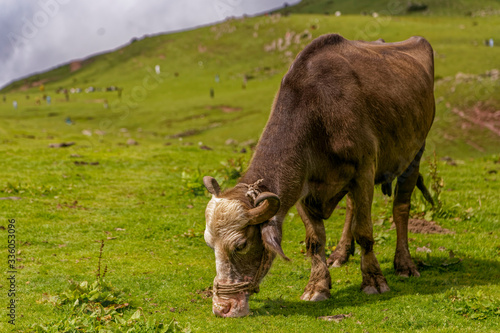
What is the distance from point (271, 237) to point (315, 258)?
8.24 feet

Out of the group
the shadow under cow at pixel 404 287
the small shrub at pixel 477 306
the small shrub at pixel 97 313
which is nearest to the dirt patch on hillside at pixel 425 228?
the shadow under cow at pixel 404 287

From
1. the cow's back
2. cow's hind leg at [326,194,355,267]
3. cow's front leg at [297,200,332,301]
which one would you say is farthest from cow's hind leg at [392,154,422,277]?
cow's front leg at [297,200,332,301]

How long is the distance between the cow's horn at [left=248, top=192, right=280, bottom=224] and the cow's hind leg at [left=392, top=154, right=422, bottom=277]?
4382 millimetres

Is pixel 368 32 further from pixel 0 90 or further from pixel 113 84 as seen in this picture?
pixel 0 90

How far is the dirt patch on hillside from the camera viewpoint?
13.0 m

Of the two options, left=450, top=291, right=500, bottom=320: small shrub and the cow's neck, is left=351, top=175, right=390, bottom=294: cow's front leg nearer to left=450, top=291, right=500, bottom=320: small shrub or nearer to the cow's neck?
the cow's neck

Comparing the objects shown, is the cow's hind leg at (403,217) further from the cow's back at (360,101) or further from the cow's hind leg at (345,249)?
the cow's hind leg at (345,249)

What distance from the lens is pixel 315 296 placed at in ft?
29.0

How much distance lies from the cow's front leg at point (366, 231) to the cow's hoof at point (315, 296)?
741 millimetres

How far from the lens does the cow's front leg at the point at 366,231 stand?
867 centimetres

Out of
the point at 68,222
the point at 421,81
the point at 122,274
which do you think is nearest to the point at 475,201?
the point at 421,81

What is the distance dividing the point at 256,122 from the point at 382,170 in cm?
3077

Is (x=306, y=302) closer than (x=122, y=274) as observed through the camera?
Yes

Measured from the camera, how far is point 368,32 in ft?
257
